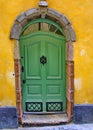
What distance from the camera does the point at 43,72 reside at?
7098 millimetres

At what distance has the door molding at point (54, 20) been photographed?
21.3 feet

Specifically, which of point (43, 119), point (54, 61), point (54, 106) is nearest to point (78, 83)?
point (54, 61)

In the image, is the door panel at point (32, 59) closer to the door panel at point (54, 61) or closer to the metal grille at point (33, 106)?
the door panel at point (54, 61)

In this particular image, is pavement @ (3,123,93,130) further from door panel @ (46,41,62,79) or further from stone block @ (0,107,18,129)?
door panel @ (46,41,62,79)

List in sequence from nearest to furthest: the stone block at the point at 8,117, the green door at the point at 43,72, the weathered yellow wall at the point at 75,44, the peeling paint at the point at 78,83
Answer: the weathered yellow wall at the point at 75,44 < the stone block at the point at 8,117 < the peeling paint at the point at 78,83 < the green door at the point at 43,72

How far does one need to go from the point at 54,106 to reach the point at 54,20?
8.16ft

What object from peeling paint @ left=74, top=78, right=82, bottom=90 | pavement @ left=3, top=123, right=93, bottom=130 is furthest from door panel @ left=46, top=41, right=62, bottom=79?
pavement @ left=3, top=123, right=93, bottom=130

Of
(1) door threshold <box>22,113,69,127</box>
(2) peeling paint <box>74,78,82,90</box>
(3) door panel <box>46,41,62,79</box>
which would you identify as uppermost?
(3) door panel <box>46,41,62,79</box>

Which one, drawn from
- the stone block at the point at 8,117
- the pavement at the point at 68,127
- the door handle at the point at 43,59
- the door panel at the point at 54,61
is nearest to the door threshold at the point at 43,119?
the pavement at the point at 68,127

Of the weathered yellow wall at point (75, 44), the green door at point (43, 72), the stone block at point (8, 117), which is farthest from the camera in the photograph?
the green door at point (43, 72)

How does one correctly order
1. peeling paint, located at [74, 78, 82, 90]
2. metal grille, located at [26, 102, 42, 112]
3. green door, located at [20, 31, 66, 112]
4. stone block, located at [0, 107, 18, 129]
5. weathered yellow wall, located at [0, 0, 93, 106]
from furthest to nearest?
1. metal grille, located at [26, 102, 42, 112]
2. green door, located at [20, 31, 66, 112]
3. peeling paint, located at [74, 78, 82, 90]
4. stone block, located at [0, 107, 18, 129]
5. weathered yellow wall, located at [0, 0, 93, 106]

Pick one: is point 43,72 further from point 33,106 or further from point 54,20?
point 54,20

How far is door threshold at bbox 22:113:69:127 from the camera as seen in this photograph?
6871mm

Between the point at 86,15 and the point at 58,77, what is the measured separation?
1.92m
